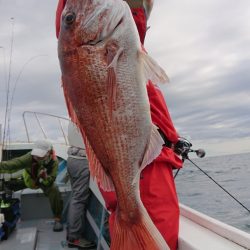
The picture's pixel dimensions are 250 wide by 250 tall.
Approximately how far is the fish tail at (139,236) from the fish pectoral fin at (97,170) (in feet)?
0.65

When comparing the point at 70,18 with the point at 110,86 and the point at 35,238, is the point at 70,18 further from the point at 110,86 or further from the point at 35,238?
the point at 35,238

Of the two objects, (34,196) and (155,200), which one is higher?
(155,200)

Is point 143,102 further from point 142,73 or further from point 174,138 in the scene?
point 174,138

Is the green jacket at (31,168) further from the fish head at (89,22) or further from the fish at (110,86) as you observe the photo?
the fish head at (89,22)

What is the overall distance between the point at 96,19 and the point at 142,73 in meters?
0.33

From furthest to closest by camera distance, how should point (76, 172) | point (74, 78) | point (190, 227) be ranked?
point (76, 172) < point (190, 227) < point (74, 78)

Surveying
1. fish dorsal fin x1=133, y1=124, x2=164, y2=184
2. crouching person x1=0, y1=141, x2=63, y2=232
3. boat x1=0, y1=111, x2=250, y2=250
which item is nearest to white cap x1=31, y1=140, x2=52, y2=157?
crouching person x1=0, y1=141, x2=63, y2=232

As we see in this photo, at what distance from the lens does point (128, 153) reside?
1.78 meters

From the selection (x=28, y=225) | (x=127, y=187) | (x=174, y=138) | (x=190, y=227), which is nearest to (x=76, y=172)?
(x=28, y=225)

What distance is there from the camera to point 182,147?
8.21 ft

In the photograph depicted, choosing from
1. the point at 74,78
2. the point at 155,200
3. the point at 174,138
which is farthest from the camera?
the point at 174,138

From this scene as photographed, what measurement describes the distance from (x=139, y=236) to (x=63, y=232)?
14.9ft

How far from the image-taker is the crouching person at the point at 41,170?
6.50m

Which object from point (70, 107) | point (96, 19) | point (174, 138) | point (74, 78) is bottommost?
point (174, 138)
